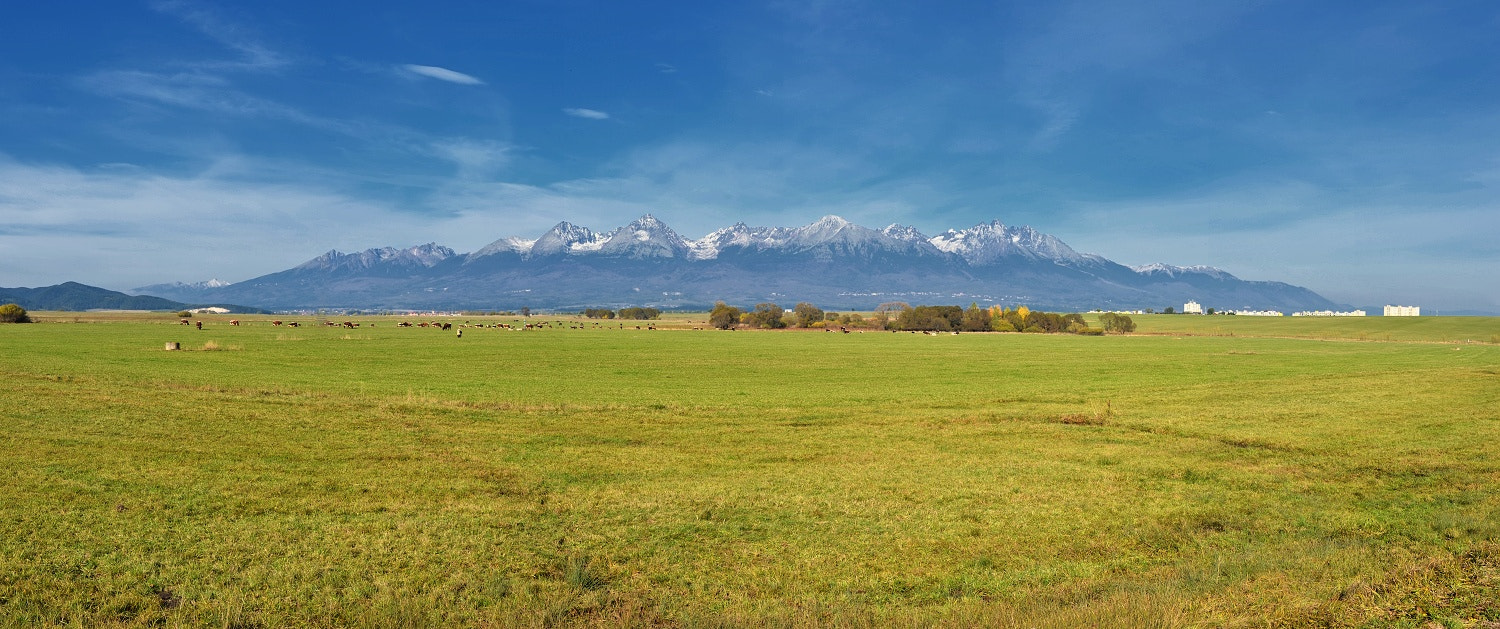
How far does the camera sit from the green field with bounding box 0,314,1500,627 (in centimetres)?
722

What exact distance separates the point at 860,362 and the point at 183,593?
43875mm

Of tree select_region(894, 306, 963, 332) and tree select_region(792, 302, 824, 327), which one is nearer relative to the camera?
tree select_region(894, 306, 963, 332)

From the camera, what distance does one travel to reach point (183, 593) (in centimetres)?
735

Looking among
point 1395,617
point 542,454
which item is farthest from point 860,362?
point 1395,617

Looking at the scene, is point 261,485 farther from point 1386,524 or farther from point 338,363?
point 338,363

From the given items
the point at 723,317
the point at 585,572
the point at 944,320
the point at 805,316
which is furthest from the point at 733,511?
the point at 805,316

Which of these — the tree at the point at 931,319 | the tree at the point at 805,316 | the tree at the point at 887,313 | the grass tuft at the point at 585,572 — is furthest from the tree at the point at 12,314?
the grass tuft at the point at 585,572

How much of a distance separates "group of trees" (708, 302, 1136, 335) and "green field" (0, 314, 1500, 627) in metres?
109

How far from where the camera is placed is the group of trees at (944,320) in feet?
433

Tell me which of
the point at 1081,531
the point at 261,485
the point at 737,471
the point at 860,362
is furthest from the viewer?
the point at 860,362

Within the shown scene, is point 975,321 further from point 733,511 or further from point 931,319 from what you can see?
point 733,511

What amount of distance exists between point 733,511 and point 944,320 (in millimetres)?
127127

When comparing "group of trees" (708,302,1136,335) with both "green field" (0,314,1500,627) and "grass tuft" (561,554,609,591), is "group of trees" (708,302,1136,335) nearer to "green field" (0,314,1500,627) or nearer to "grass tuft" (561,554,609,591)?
"green field" (0,314,1500,627)

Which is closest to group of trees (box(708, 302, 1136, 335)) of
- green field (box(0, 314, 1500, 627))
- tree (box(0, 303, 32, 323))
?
tree (box(0, 303, 32, 323))
